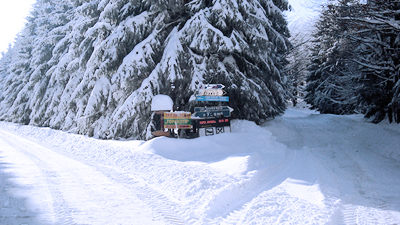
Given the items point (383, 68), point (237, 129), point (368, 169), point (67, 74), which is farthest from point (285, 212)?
point (67, 74)

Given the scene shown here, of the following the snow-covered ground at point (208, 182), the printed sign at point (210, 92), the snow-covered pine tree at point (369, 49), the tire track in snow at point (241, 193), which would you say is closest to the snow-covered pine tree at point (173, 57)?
the printed sign at point (210, 92)

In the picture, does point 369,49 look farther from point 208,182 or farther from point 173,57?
point 208,182

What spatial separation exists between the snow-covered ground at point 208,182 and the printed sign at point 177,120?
1037mm

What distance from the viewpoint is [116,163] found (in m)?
8.63

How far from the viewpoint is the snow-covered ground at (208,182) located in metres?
4.63

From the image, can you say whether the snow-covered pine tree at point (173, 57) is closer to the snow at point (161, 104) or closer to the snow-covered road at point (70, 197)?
the snow at point (161, 104)

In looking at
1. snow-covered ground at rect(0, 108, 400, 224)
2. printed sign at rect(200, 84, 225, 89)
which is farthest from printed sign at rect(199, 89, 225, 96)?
snow-covered ground at rect(0, 108, 400, 224)

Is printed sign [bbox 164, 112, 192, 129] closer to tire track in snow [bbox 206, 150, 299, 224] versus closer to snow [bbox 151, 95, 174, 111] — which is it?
snow [bbox 151, 95, 174, 111]

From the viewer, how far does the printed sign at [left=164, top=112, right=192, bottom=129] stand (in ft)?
35.4

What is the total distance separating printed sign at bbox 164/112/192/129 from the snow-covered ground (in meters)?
1.04

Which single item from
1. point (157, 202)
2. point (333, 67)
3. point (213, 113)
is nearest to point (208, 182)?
point (157, 202)

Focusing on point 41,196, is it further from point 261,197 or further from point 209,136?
point 209,136

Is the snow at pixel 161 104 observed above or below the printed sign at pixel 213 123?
above

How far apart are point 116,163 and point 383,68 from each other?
1161 centimetres
